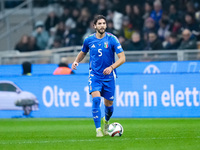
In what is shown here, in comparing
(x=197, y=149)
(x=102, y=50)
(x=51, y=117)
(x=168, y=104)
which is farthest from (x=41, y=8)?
(x=197, y=149)

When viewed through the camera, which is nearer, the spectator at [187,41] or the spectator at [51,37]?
the spectator at [187,41]

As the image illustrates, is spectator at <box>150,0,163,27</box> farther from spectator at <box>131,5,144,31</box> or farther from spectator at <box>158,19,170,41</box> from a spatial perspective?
spectator at <box>131,5,144,31</box>

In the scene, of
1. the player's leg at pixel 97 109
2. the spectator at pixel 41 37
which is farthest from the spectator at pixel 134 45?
the player's leg at pixel 97 109

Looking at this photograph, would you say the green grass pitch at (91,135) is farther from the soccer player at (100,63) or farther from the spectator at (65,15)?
the spectator at (65,15)

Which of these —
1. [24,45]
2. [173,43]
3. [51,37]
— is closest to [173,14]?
[173,43]

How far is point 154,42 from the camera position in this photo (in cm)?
1967

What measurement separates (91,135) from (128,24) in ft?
37.1

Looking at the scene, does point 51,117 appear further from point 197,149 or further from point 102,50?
point 197,149

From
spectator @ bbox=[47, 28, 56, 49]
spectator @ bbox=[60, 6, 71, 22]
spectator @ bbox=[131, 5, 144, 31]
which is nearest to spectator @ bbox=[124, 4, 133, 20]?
spectator @ bbox=[131, 5, 144, 31]

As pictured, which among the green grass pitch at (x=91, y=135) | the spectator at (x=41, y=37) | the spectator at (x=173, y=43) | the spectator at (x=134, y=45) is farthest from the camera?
the spectator at (x=41, y=37)

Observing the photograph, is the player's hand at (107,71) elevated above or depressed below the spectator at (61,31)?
below

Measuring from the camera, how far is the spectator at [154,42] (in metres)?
19.6

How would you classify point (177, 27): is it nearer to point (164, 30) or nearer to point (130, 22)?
point (164, 30)

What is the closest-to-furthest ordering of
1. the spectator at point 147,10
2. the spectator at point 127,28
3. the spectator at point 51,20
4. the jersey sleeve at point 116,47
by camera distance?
the jersey sleeve at point 116,47 < the spectator at point 127,28 < the spectator at point 147,10 < the spectator at point 51,20
